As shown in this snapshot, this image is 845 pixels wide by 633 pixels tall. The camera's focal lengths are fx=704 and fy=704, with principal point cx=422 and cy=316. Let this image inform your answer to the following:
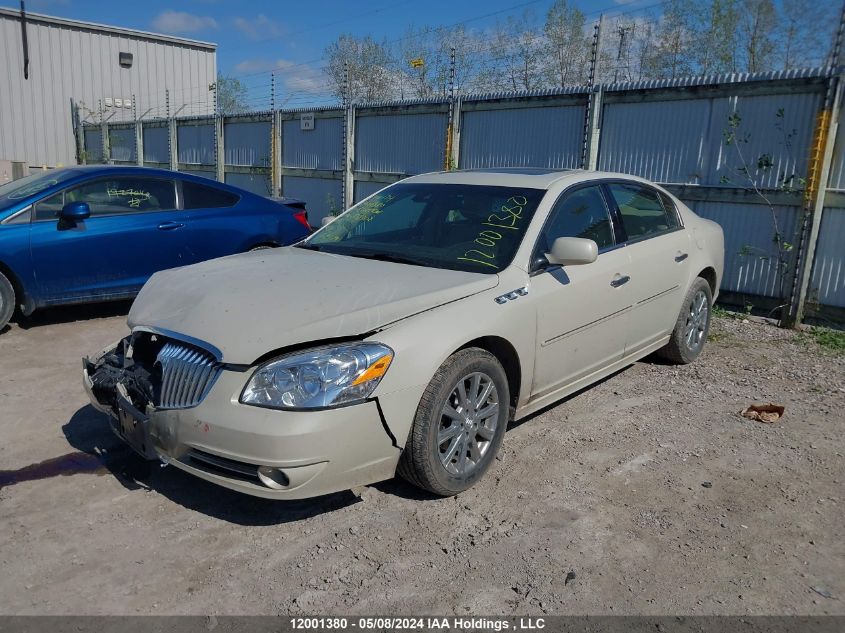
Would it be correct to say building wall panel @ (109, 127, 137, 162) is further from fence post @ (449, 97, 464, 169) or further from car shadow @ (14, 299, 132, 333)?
car shadow @ (14, 299, 132, 333)

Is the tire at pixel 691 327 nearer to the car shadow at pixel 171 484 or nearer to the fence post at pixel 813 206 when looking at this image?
the fence post at pixel 813 206

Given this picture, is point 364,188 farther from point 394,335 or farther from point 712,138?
point 394,335

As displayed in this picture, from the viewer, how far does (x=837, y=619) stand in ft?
9.11

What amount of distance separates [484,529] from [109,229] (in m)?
5.06

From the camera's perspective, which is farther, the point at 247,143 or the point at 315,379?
the point at 247,143

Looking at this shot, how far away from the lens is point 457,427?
354cm

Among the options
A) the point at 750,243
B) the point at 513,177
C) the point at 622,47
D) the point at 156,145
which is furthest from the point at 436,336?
the point at 156,145

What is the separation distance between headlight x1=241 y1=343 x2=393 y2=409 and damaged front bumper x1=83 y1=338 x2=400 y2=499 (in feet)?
0.15

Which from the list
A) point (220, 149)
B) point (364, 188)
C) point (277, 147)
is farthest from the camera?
point (220, 149)

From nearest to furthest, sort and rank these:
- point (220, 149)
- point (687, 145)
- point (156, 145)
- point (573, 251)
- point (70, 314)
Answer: point (573, 251) < point (70, 314) < point (687, 145) < point (220, 149) < point (156, 145)

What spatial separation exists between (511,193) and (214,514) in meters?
2.57

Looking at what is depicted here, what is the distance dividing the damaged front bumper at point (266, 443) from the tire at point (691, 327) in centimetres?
330

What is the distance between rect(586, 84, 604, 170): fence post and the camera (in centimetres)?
869

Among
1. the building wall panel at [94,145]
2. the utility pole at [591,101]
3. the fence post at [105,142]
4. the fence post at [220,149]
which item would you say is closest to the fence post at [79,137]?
the building wall panel at [94,145]
